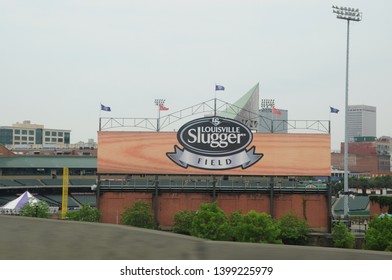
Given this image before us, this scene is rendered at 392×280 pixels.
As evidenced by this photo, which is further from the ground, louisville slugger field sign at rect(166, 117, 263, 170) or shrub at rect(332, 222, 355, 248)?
louisville slugger field sign at rect(166, 117, 263, 170)

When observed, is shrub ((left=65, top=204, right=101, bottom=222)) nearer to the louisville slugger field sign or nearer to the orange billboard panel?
the orange billboard panel

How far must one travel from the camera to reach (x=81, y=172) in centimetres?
9206

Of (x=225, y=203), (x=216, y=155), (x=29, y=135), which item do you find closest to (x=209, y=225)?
(x=216, y=155)

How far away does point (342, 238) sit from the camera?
3903cm

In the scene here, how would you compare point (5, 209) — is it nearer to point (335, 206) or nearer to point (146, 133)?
point (146, 133)

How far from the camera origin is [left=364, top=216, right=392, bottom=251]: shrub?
3359cm

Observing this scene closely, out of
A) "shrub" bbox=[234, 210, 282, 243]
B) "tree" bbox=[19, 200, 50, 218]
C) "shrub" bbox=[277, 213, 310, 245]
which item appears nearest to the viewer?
"shrub" bbox=[234, 210, 282, 243]

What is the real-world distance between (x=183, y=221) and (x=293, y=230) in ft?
32.0

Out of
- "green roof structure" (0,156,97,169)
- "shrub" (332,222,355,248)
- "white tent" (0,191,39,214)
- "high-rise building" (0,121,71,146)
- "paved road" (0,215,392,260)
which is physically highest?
"high-rise building" (0,121,71,146)

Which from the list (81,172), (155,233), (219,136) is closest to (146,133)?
(219,136)

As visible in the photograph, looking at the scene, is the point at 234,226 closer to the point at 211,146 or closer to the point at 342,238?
the point at 342,238

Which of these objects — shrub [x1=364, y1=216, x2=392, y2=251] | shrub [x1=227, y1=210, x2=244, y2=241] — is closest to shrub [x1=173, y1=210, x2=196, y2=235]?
shrub [x1=227, y1=210, x2=244, y2=241]

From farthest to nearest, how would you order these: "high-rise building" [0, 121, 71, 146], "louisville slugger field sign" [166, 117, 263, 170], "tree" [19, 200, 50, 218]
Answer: "high-rise building" [0, 121, 71, 146] < "tree" [19, 200, 50, 218] < "louisville slugger field sign" [166, 117, 263, 170]

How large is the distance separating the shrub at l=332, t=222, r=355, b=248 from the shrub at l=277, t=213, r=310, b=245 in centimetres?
305
